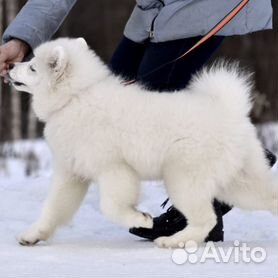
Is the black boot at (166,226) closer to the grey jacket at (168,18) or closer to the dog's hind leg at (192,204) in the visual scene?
the dog's hind leg at (192,204)

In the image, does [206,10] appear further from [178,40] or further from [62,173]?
[62,173]

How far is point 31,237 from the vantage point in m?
4.07

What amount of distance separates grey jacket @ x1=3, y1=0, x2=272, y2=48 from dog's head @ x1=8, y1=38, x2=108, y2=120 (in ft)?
0.66

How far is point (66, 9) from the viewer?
435 centimetres

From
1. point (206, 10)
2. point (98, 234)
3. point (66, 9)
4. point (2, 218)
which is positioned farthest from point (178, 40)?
point (2, 218)

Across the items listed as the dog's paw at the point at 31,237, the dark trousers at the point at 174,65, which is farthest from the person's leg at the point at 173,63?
the dog's paw at the point at 31,237

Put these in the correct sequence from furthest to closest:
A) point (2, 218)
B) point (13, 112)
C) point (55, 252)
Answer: point (13, 112)
point (2, 218)
point (55, 252)

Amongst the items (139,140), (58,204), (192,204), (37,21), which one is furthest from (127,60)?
(192,204)

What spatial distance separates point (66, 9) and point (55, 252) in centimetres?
142

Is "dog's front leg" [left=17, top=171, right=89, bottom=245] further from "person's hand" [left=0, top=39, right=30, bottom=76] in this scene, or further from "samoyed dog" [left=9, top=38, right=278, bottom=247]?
"person's hand" [left=0, top=39, right=30, bottom=76]

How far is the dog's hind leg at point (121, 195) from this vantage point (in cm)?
381

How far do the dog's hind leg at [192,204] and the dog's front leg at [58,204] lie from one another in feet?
1.75

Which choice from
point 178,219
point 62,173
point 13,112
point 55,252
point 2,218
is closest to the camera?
point 55,252

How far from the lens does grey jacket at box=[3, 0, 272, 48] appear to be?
421 centimetres
